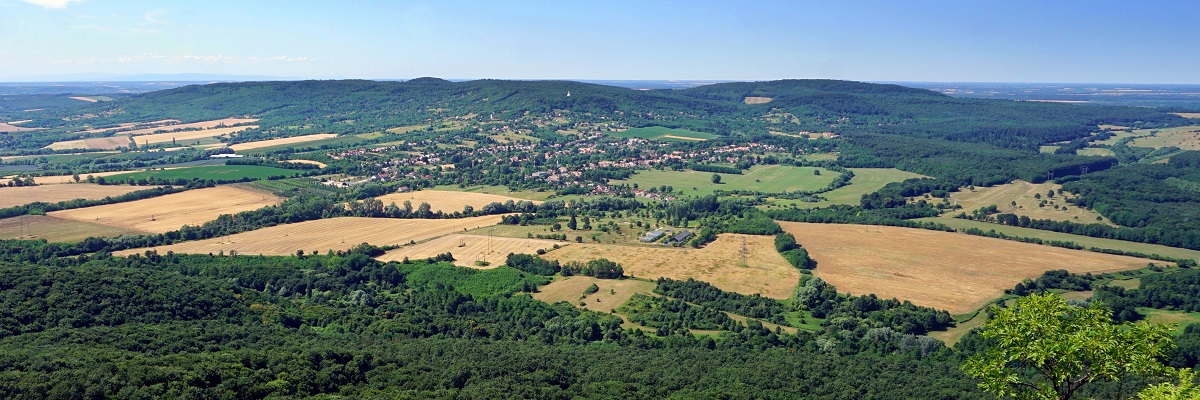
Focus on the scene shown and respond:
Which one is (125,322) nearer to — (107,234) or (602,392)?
(602,392)

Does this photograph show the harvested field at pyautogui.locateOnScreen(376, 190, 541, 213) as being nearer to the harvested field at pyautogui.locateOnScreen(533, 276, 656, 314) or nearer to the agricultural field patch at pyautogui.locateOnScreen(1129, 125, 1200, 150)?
the harvested field at pyautogui.locateOnScreen(533, 276, 656, 314)

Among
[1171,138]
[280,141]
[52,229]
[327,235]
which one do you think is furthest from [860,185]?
[280,141]

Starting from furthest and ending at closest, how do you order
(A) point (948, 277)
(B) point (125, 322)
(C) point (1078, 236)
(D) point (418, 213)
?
(D) point (418, 213)
(C) point (1078, 236)
(A) point (948, 277)
(B) point (125, 322)

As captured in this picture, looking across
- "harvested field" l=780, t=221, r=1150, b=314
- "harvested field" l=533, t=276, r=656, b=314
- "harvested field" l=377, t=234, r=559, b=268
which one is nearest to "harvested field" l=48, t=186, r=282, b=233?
"harvested field" l=377, t=234, r=559, b=268

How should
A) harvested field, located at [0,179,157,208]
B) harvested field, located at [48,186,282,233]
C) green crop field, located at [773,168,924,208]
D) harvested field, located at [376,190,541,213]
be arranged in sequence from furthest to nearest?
green crop field, located at [773,168,924,208] → harvested field, located at [376,190,541,213] → harvested field, located at [0,179,157,208] → harvested field, located at [48,186,282,233]

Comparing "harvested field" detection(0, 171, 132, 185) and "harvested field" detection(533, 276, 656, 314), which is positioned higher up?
"harvested field" detection(0, 171, 132, 185)

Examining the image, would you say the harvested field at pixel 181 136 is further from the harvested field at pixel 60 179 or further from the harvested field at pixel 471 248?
the harvested field at pixel 471 248

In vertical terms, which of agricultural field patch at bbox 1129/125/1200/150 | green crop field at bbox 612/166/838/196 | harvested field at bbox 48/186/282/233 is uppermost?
agricultural field patch at bbox 1129/125/1200/150

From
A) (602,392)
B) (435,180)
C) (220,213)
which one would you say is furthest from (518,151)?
(602,392)
